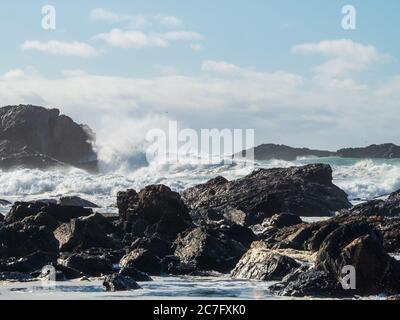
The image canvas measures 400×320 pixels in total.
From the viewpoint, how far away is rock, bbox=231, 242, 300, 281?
69.4ft

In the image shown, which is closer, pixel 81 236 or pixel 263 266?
pixel 263 266

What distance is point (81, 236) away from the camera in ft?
85.8

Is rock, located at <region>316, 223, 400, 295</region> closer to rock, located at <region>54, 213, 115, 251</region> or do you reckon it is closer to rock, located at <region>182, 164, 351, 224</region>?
rock, located at <region>54, 213, 115, 251</region>

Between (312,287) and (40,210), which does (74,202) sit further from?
(312,287)

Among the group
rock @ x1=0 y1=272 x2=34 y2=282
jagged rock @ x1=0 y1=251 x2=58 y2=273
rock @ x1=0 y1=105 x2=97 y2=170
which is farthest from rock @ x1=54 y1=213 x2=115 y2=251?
rock @ x1=0 y1=105 x2=97 y2=170

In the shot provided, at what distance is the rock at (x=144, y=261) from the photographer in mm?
22781

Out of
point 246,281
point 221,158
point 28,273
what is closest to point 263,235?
point 246,281

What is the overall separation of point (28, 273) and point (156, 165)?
A: 175ft

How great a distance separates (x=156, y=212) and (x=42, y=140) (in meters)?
56.5

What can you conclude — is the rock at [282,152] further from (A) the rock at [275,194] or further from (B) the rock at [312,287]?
(B) the rock at [312,287]

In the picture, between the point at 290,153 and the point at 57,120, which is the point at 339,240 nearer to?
the point at 57,120

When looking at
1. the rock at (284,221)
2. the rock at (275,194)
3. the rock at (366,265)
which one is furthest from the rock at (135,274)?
the rock at (275,194)

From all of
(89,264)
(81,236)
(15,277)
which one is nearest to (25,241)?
(81,236)

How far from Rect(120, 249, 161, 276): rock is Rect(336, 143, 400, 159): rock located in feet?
218
